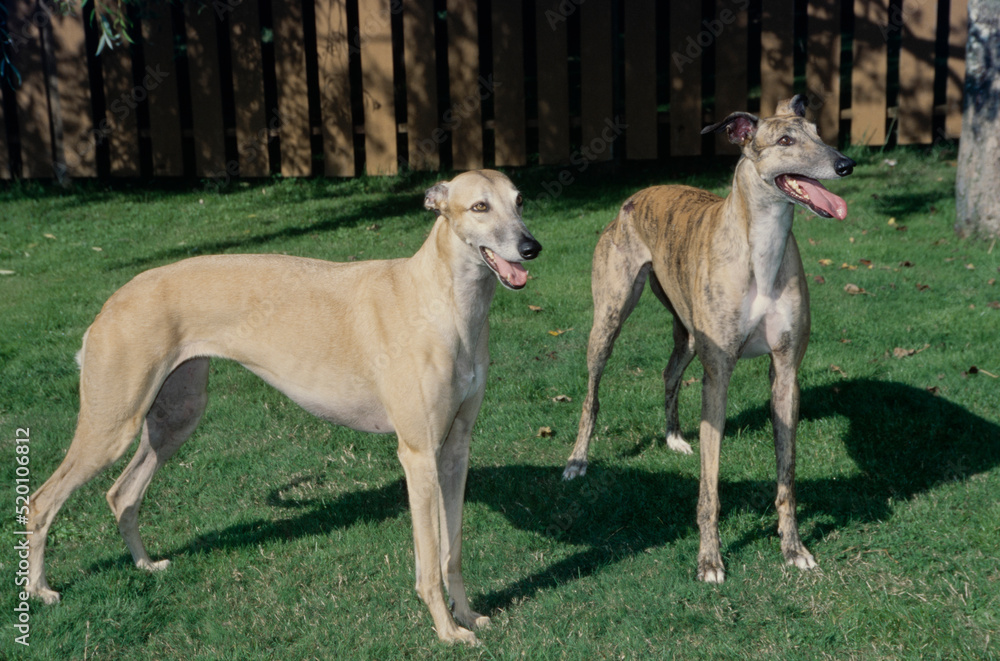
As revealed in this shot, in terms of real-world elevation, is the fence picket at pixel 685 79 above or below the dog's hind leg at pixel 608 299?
above

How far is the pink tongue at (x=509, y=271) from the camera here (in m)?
3.72

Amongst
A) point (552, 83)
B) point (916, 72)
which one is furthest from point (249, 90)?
point (916, 72)

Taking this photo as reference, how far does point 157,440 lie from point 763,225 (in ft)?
10.7

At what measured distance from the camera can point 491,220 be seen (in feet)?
12.4

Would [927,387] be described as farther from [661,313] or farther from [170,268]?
[170,268]

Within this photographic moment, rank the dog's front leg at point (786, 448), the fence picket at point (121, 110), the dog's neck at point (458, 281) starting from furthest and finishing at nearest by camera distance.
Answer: the fence picket at point (121, 110) → the dog's front leg at point (786, 448) → the dog's neck at point (458, 281)

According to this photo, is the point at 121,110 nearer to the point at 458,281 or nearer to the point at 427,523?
the point at 458,281

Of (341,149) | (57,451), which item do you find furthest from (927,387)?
(341,149)

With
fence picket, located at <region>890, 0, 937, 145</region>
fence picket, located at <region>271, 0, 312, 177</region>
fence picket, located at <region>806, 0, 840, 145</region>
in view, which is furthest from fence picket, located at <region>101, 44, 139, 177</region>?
fence picket, located at <region>890, 0, 937, 145</region>

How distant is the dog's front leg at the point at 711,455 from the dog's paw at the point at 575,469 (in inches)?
44.2

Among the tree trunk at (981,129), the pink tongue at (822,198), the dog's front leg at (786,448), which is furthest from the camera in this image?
the tree trunk at (981,129)

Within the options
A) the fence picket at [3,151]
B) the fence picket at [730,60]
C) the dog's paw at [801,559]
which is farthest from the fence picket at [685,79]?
the fence picket at [3,151]

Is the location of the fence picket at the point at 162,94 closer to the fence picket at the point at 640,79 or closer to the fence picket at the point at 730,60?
the fence picket at the point at 640,79

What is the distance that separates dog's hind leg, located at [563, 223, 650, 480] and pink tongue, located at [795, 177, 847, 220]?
4.83 ft
